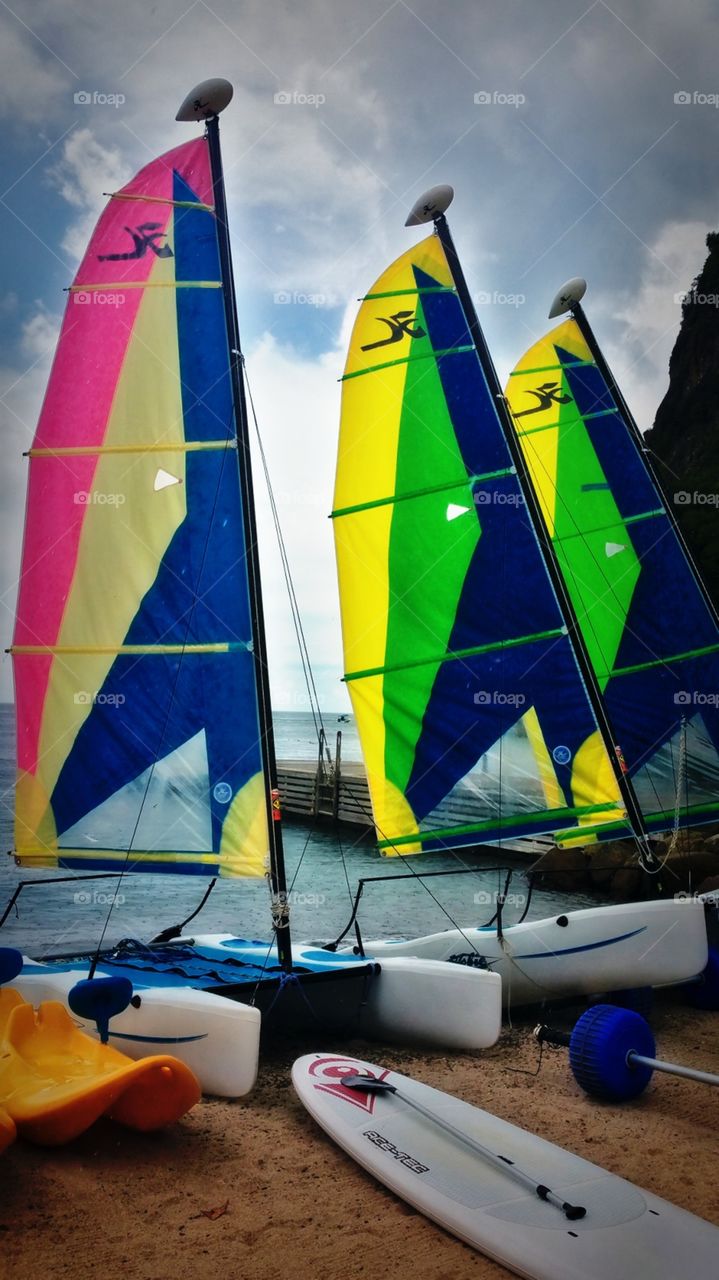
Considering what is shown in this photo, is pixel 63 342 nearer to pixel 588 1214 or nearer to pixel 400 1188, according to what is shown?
pixel 400 1188

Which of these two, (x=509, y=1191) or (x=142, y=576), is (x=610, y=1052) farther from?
(x=142, y=576)

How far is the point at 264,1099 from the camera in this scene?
501cm

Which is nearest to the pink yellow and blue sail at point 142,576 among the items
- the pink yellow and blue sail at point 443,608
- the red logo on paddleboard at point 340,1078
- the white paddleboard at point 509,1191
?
the red logo on paddleboard at point 340,1078

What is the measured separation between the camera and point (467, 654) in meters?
7.60

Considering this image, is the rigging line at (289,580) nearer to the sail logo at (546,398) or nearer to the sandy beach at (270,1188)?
the sandy beach at (270,1188)

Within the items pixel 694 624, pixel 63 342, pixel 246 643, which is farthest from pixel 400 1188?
pixel 694 624

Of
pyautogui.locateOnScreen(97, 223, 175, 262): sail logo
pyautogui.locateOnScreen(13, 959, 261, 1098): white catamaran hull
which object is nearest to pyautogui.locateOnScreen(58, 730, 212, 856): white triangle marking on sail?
pyautogui.locateOnScreen(13, 959, 261, 1098): white catamaran hull

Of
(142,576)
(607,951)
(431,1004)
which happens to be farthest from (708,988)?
(142,576)

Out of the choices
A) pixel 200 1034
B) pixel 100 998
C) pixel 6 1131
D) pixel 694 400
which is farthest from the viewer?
pixel 694 400

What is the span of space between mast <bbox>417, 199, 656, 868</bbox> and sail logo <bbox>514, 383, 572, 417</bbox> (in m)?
2.55

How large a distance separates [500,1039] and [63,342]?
5.78 m

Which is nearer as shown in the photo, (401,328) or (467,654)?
(467,654)

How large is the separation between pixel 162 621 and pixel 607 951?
3.72 meters

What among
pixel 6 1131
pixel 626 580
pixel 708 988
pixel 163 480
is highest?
pixel 163 480
